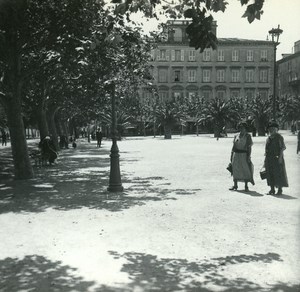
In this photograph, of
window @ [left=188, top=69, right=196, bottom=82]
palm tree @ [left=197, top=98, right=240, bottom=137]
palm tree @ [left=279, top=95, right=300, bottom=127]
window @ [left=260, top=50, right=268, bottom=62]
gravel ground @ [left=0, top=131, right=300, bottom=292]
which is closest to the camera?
gravel ground @ [left=0, top=131, right=300, bottom=292]

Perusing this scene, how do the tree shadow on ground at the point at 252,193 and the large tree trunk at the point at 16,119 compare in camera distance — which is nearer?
the tree shadow on ground at the point at 252,193

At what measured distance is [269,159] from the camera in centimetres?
1050

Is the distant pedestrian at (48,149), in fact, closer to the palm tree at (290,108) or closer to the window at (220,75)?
the palm tree at (290,108)

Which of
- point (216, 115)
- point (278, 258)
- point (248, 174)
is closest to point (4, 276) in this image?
point (278, 258)

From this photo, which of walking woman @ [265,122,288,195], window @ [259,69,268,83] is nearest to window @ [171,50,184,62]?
window @ [259,69,268,83]

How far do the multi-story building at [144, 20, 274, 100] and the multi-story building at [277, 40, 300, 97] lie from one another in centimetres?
304

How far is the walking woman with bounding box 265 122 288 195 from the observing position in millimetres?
10320

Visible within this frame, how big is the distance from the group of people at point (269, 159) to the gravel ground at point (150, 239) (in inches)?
14.3

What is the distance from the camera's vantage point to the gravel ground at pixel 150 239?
16.0ft

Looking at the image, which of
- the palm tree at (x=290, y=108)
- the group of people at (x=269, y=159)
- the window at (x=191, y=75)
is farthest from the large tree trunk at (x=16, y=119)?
the window at (x=191, y=75)

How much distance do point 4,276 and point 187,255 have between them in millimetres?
2073

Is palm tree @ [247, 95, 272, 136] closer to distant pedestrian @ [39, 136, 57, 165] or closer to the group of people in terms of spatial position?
distant pedestrian @ [39, 136, 57, 165]

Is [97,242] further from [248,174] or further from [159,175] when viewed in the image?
[159,175]

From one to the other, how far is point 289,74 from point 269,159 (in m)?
79.7
